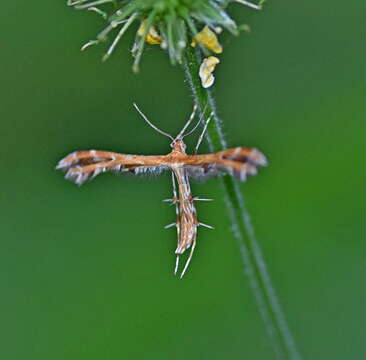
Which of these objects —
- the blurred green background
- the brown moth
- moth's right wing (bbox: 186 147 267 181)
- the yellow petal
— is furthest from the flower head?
the blurred green background

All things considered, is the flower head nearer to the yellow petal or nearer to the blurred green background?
the yellow petal

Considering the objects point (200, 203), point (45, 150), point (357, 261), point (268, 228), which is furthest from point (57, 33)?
point (357, 261)

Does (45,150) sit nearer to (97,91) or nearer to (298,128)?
(97,91)

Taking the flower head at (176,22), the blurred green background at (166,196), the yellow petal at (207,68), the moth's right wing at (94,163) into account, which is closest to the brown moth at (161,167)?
the moth's right wing at (94,163)

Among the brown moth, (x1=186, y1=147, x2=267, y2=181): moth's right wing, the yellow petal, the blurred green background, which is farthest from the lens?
the blurred green background

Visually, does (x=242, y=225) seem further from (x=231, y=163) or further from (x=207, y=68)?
(x=207, y=68)
